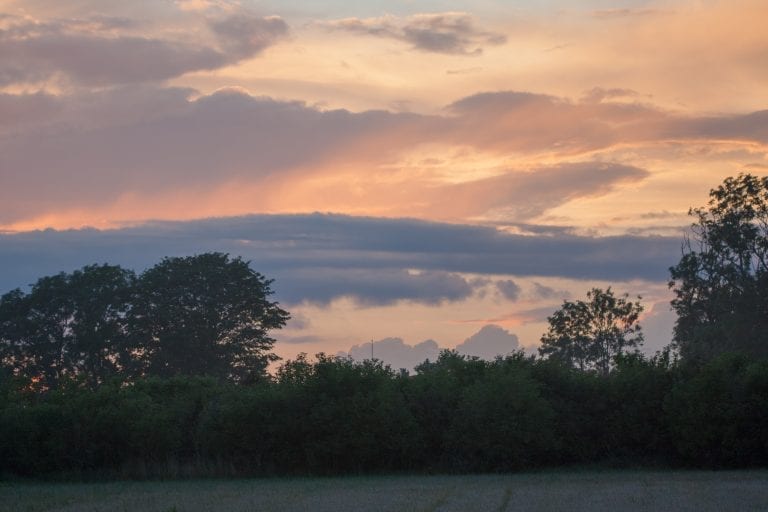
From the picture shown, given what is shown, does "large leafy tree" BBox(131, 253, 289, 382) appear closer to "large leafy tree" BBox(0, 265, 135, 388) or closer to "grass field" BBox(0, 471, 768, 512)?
"large leafy tree" BBox(0, 265, 135, 388)

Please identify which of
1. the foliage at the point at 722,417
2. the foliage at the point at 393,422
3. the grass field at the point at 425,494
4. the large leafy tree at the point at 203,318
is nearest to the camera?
the grass field at the point at 425,494

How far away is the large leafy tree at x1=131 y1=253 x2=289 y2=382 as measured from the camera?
70.0 metres

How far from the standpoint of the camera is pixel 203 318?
71.3 m

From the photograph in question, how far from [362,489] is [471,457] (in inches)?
319

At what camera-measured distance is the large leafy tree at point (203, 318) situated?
70.0 meters

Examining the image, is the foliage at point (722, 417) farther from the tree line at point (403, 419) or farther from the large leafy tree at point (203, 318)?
the large leafy tree at point (203, 318)

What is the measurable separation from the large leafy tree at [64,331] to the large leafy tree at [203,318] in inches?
85.3

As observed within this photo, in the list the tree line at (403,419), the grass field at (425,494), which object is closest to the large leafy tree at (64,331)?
the tree line at (403,419)

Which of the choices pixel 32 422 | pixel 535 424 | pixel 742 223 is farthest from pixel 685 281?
pixel 32 422

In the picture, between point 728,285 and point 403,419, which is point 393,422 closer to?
point 403,419

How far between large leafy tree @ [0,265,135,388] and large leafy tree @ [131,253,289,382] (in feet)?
7.11

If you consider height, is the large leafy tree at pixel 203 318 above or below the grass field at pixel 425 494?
above

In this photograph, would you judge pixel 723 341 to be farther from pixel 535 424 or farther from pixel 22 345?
pixel 22 345

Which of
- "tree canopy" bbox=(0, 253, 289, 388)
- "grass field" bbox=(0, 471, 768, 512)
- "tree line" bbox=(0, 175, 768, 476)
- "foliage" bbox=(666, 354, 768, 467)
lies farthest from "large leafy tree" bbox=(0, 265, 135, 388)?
"foliage" bbox=(666, 354, 768, 467)
